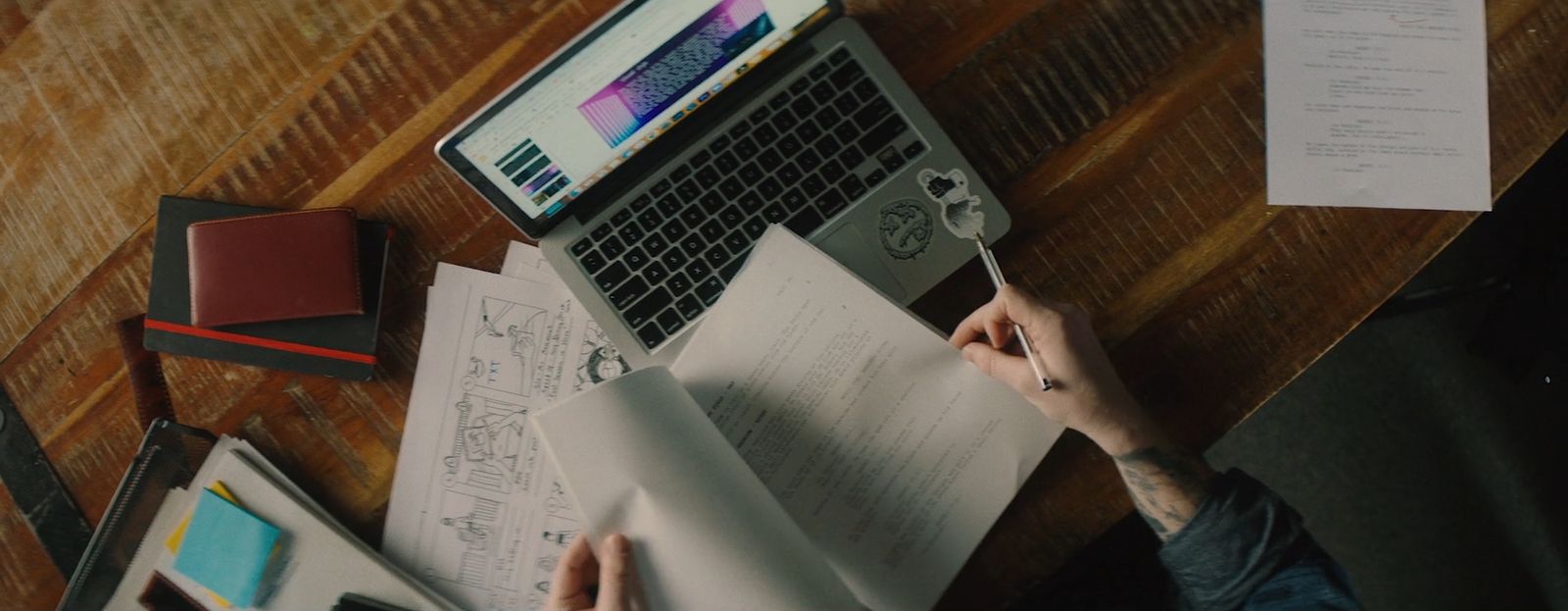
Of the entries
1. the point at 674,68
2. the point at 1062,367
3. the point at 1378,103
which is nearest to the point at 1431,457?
the point at 1378,103

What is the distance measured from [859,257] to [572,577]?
33 cm

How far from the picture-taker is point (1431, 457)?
4.02 feet

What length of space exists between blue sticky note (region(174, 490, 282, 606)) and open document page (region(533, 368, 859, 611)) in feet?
1.00

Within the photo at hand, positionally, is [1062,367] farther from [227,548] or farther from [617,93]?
[227,548]

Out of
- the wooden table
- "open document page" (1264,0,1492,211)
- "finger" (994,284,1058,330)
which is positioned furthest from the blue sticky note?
"open document page" (1264,0,1492,211)

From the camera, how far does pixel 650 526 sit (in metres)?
0.64

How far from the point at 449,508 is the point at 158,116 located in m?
0.42

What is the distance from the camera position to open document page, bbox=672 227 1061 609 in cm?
71

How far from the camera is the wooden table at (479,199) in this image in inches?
29.3

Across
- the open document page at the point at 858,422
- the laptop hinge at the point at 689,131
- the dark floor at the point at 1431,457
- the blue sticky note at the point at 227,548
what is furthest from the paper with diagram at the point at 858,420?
the dark floor at the point at 1431,457

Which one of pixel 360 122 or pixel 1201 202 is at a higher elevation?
pixel 360 122

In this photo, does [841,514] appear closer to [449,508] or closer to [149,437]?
[449,508]

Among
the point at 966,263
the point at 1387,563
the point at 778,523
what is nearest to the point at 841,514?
the point at 778,523

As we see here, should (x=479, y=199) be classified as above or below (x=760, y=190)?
above
